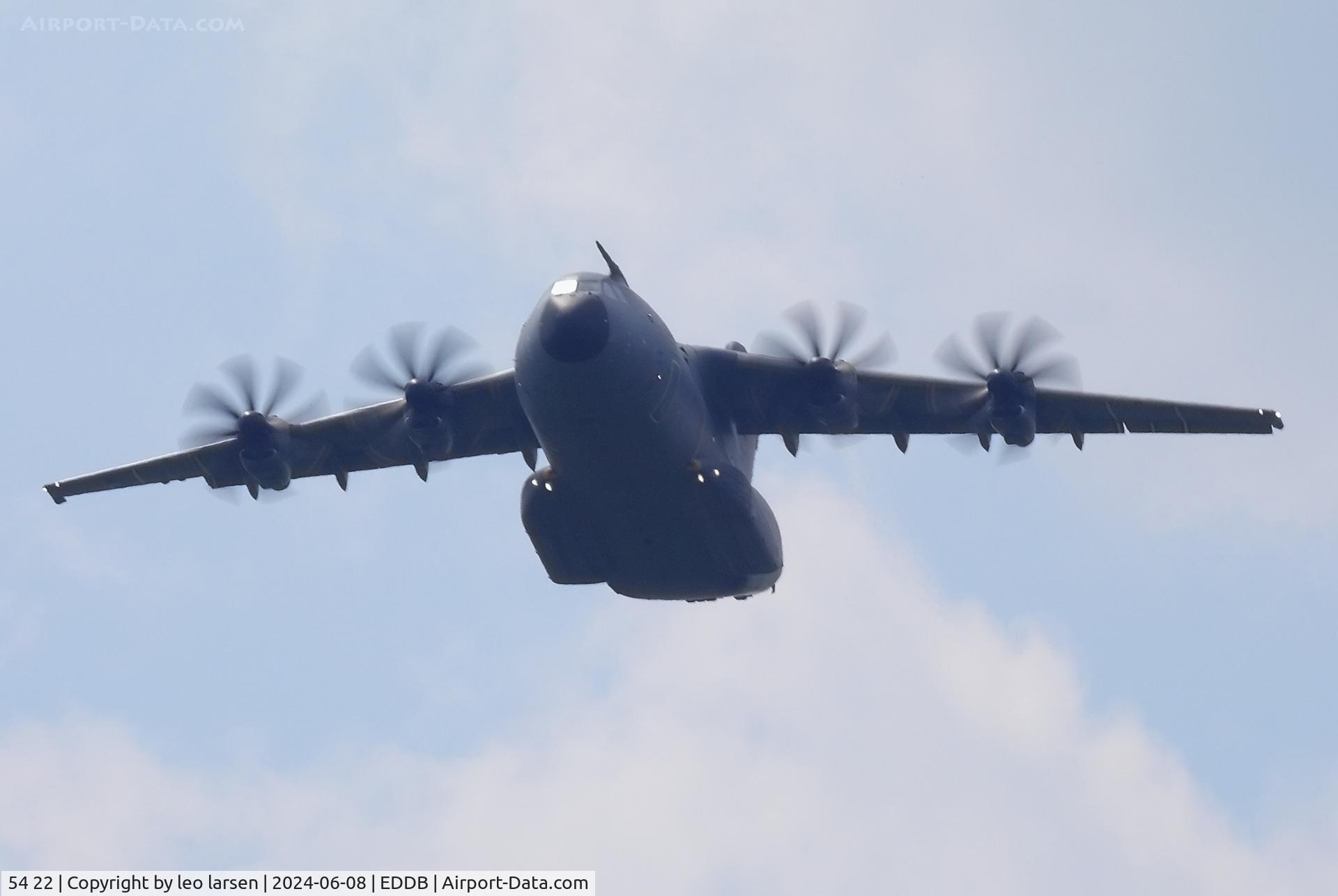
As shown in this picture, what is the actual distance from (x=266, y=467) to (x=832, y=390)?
11.2 metres

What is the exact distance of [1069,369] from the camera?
33.9 meters

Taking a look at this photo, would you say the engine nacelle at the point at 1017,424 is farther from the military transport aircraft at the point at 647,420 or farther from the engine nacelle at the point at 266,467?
the engine nacelle at the point at 266,467

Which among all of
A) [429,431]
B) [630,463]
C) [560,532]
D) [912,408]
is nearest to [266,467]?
[429,431]

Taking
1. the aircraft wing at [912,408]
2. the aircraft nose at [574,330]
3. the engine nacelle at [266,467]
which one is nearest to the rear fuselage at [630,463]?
the aircraft nose at [574,330]

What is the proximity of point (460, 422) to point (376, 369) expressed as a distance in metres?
2.07

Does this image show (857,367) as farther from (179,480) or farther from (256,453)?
(179,480)

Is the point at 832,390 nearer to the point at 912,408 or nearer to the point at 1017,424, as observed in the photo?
the point at 912,408

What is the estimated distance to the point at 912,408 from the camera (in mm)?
36250

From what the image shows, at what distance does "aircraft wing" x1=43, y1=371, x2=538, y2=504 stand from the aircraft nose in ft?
16.4

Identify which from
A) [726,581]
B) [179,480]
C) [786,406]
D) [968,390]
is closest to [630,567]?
[726,581]

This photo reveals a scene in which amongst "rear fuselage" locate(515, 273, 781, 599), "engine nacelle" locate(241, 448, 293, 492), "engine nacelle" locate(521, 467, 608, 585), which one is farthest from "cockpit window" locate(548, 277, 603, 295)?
"engine nacelle" locate(241, 448, 293, 492)

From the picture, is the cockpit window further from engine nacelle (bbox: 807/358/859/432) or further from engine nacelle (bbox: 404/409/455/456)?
engine nacelle (bbox: 404/409/455/456)

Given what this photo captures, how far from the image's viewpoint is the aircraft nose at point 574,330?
98.5 feet

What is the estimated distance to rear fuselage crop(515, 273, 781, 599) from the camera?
3042 centimetres
